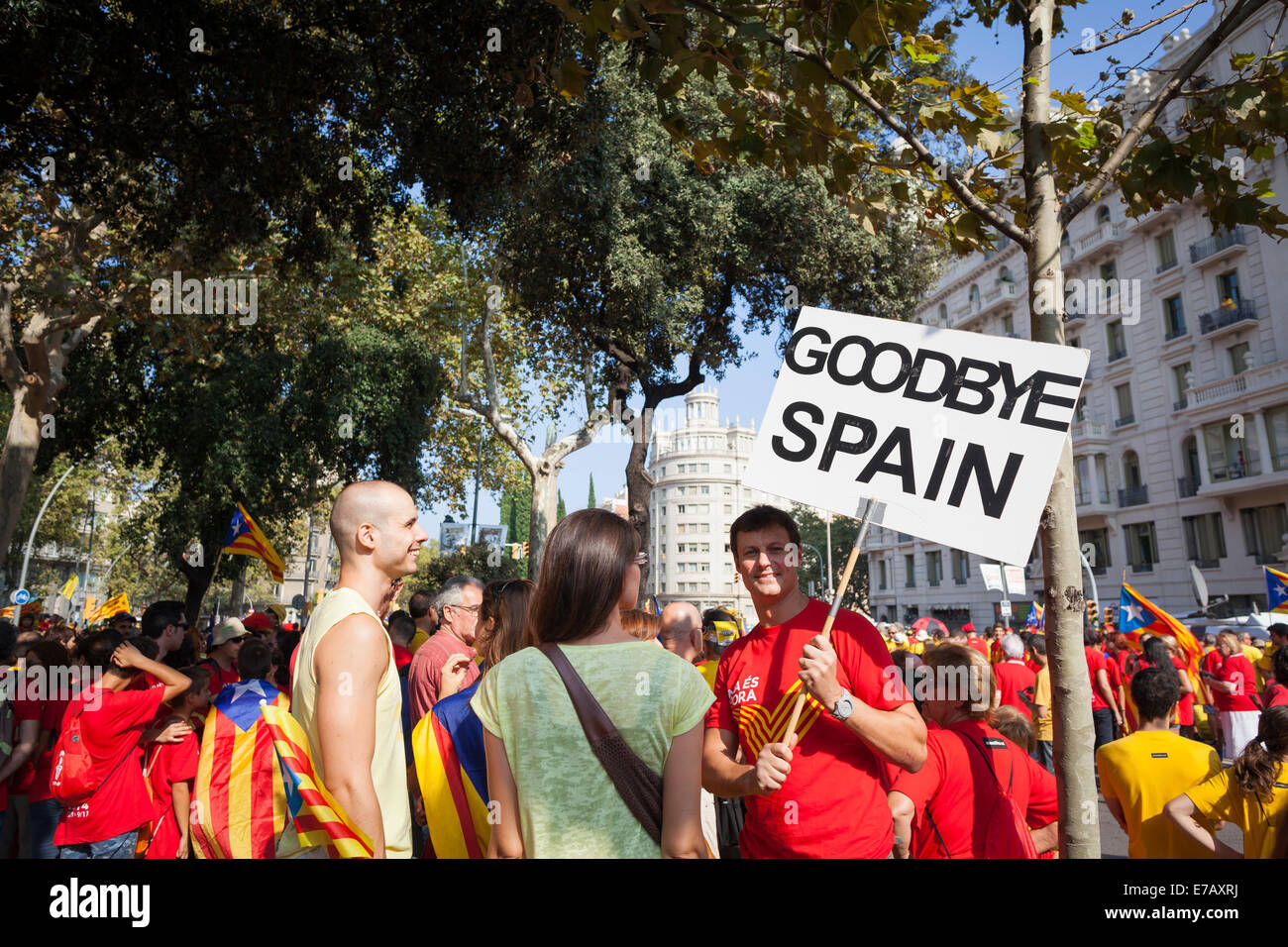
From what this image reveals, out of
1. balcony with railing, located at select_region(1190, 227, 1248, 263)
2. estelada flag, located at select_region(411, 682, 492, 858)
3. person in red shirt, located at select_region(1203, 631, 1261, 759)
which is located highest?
balcony with railing, located at select_region(1190, 227, 1248, 263)

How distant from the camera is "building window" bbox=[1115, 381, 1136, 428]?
37656 mm

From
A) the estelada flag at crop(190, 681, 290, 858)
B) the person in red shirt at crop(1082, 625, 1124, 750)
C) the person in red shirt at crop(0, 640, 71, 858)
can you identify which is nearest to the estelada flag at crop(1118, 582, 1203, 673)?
the person in red shirt at crop(1082, 625, 1124, 750)

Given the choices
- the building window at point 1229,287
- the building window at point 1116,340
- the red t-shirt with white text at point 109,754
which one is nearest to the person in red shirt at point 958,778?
the red t-shirt with white text at point 109,754

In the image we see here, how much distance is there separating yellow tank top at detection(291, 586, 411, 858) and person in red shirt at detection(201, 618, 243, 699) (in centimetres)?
481

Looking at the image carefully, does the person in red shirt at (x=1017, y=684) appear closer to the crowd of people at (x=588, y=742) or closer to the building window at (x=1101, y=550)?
the crowd of people at (x=588, y=742)

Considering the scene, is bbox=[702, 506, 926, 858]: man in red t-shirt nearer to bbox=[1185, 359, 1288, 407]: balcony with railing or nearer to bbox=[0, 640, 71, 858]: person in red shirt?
bbox=[0, 640, 71, 858]: person in red shirt

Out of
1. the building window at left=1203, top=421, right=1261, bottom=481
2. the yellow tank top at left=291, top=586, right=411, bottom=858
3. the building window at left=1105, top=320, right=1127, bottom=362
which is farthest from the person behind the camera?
the building window at left=1105, top=320, right=1127, bottom=362

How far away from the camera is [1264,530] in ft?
99.9

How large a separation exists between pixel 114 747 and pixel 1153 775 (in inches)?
205

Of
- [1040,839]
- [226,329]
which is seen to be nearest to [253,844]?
[1040,839]

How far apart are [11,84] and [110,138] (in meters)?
0.75

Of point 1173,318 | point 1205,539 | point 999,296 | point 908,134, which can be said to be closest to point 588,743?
point 908,134

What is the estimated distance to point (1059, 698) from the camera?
10.5 feet

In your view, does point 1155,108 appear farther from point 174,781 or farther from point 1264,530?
point 1264,530
